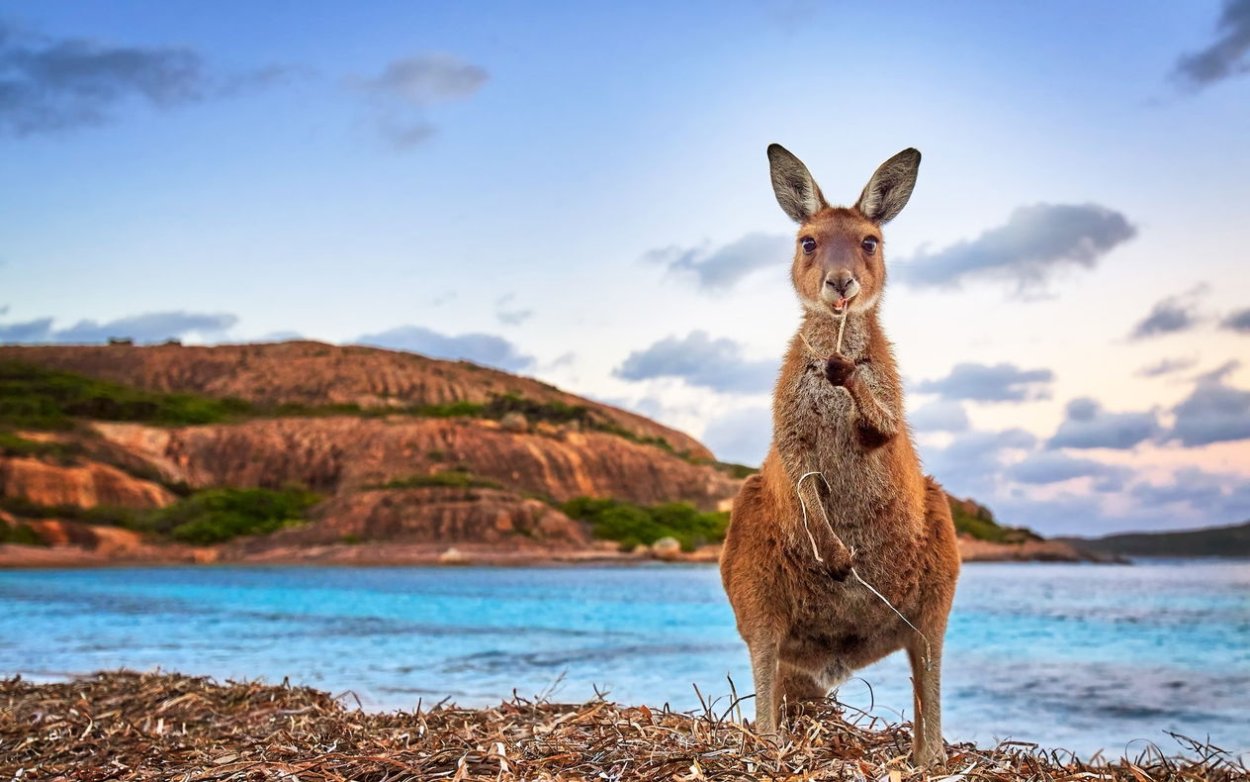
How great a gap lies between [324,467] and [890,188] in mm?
78360

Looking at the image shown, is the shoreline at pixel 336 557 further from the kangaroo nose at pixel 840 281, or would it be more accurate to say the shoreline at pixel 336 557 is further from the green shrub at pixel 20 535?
the kangaroo nose at pixel 840 281

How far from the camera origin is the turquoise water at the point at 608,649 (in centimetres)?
1426

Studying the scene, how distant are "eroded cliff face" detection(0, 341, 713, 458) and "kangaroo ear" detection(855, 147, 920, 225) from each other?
9413cm

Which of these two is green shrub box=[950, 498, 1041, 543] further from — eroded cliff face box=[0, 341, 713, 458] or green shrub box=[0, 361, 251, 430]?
green shrub box=[0, 361, 251, 430]

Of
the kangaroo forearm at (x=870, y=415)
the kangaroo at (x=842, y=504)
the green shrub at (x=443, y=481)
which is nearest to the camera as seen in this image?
the kangaroo forearm at (x=870, y=415)

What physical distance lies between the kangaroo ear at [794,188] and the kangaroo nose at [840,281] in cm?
56

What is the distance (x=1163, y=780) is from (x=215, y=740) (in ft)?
13.5

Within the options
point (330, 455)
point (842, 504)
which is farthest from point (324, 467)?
point (842, 504)

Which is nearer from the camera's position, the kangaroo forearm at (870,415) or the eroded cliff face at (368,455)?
the kangaroo forearm at (870,415)

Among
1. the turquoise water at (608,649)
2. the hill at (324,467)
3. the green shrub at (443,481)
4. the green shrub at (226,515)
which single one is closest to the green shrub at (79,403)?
the hill at (324,467)

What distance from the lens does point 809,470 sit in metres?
3.97

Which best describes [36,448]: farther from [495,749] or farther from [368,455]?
[495,749]

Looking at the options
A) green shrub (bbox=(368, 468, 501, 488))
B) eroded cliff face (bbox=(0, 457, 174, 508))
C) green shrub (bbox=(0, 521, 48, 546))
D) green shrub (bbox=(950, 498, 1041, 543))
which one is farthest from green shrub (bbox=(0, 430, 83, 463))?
green shrub (bbox=(950, 498, 1041, 543))

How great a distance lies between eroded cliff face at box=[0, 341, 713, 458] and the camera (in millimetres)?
99000
